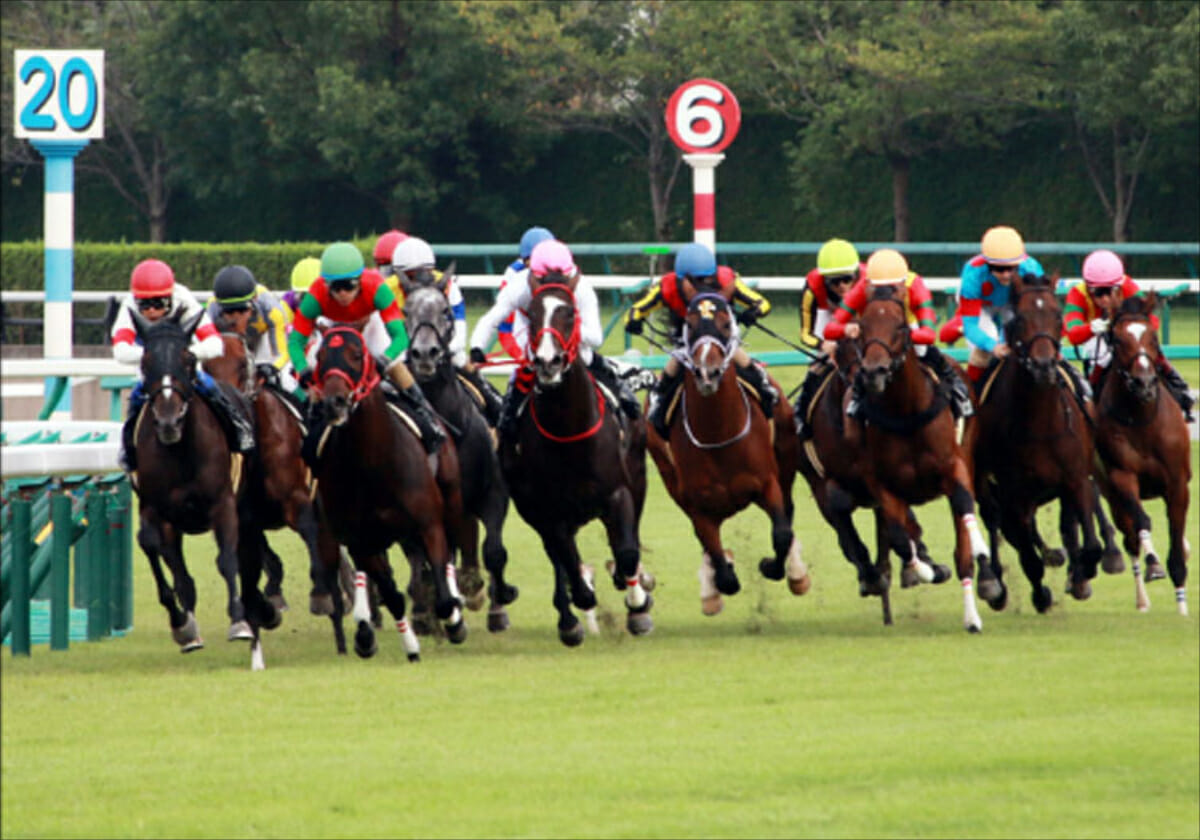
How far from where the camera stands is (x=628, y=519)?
1051 cm

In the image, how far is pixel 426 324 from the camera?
27.5 feet

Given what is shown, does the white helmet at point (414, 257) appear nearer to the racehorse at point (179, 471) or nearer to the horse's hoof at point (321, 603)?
the horse's hoof at point (321, 603)

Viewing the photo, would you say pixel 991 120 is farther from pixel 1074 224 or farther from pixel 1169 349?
pixel 1169 349

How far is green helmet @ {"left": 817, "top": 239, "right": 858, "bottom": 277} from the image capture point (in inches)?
402

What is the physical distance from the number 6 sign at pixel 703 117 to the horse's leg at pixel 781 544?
2176 mm

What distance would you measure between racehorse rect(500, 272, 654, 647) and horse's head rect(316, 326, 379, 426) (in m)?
2.17

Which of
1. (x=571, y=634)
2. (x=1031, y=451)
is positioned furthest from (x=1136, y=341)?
(x=571, y=634)

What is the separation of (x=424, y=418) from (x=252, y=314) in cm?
148

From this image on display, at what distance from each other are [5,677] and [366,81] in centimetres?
4057

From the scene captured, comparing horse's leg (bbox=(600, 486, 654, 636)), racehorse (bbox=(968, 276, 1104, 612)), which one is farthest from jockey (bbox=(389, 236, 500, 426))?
racehorse (bbox=(968, 276, 1104, 612))

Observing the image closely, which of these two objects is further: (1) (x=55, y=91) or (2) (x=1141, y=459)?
(2) (x=1141, y=459)

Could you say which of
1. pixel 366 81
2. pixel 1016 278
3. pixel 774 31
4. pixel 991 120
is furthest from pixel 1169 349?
pixel 366 81

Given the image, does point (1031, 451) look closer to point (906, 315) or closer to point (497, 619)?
point (906, 315)

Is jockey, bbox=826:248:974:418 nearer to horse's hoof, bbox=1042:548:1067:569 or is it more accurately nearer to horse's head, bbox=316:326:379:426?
horse's head, bbox=316:326:379:426
